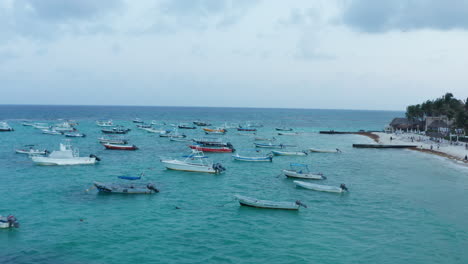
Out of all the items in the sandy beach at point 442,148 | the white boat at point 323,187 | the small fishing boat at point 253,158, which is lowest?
the white boat at point 323,187

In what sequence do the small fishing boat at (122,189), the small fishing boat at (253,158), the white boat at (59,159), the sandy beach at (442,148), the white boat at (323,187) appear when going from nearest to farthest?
the small fishing boat at (122,189) → the white boat at (323,187) → the white boat at (59,159) → the small fishing boat at (253,158) → the sandy beach at (442,148)

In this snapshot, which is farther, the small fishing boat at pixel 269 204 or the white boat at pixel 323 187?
the white boat at pixel 323 187

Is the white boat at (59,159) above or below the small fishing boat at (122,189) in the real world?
above

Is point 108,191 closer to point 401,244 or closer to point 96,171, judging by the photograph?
point 96,171

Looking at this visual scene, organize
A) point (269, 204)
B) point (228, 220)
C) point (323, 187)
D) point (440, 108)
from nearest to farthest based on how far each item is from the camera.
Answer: point (228, 220) → point (269, 204) → point (323, 187) → point (440, 108)

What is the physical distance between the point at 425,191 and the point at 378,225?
16.1 m

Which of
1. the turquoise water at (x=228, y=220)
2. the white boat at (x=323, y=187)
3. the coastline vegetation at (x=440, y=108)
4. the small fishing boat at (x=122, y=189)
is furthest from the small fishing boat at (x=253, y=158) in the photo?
the coastline vegetation at (x=440, y=108)

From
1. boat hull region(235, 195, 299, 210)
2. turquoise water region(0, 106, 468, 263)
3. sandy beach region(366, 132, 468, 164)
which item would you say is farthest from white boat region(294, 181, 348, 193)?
sandy beach region(366, 132, 468, 164)

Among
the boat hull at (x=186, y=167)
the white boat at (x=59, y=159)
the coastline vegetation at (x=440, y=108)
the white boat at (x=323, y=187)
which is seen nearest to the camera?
the white boat at (x=323, y=187)

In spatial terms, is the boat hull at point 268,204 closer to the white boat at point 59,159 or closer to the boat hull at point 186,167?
the boat hull at point 186,167

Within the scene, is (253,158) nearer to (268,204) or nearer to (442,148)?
(268,204)

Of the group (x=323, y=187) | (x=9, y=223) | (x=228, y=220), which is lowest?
(x=228, y=220)

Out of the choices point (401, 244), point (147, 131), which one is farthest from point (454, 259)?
point (147, 131)

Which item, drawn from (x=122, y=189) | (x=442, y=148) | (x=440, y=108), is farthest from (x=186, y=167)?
(x=440, y=108)
